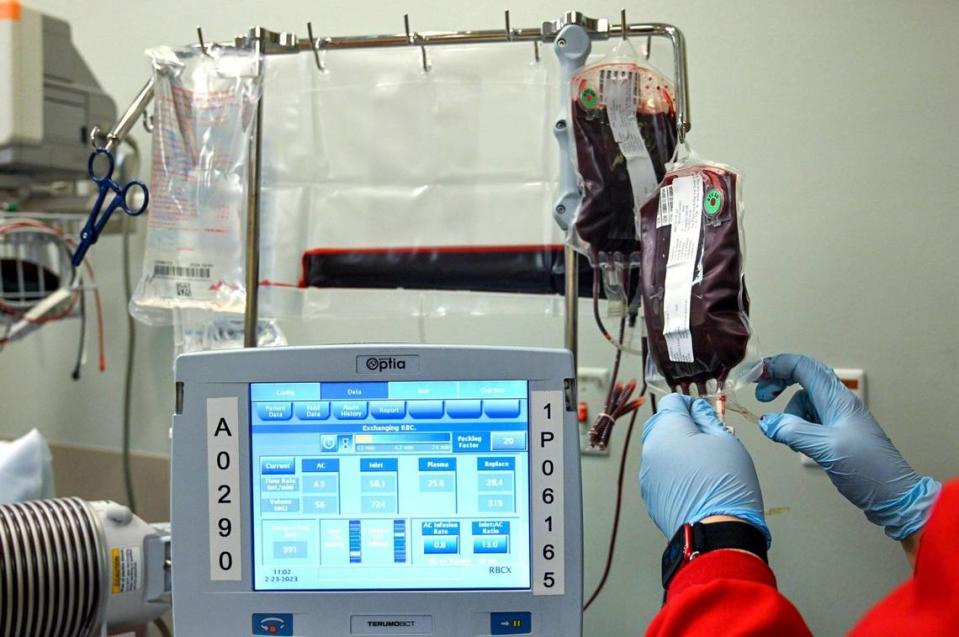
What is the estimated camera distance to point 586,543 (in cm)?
151

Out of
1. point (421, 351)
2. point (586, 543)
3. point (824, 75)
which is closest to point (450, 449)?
point (421, 351)

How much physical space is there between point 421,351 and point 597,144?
0.32m

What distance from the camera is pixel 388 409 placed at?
955 millimetres

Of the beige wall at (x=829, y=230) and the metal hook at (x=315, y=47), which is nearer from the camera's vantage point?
the metal hook at (x=315, y=47)

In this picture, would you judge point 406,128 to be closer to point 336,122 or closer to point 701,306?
point 336,122

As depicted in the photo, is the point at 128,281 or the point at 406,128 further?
the point at 128,281

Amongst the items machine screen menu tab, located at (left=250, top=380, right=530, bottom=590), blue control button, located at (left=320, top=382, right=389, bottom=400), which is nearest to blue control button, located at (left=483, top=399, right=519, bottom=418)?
machine screen menu tab, located at (left=250, top=380, right=530, bottom=590)

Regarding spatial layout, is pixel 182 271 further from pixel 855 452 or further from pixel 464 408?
pixel 855 452

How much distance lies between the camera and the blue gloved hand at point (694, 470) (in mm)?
903

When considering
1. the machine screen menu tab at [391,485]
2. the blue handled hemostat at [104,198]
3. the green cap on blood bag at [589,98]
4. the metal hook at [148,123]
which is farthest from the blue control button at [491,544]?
the metal hook at [148,123]

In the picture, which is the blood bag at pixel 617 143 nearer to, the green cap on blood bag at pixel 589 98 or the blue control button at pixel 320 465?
the green cap on blood bag at pixel 589 98

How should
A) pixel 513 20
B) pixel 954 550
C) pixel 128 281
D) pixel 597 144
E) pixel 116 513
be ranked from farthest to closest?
pixel 128 281 < pixel 513 20 < pixel 116 513 < pixel 597 144 < pixel 954 550

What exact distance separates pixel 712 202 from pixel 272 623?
65 cm

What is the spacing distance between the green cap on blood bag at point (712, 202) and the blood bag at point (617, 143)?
121 millimetres
